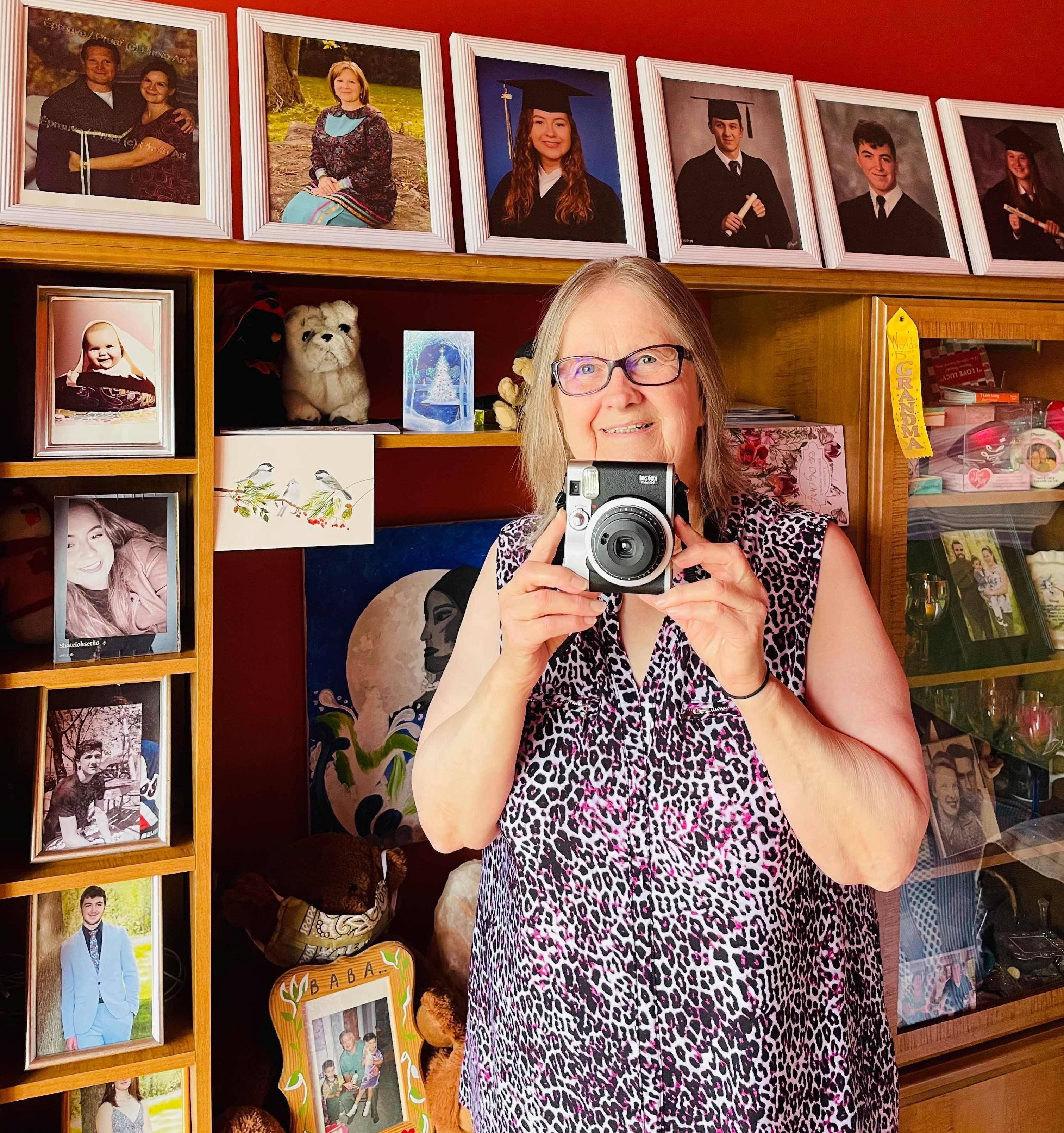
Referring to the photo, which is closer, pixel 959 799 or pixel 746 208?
pixel 746 208

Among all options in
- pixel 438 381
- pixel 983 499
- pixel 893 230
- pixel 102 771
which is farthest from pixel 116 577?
pixel 983 499

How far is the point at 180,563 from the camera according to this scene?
4.48 feet

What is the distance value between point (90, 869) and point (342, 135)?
3.47 feet

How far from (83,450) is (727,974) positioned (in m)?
1.00

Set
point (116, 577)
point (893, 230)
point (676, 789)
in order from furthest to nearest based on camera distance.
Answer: point (893, 230)
point (116, 577)
point (676, 789)

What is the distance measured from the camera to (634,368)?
1080mm

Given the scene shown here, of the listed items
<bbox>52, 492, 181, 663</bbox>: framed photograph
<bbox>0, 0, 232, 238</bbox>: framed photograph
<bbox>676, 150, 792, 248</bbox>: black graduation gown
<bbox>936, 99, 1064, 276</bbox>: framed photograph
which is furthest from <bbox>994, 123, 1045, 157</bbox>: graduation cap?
<bbox>52, 492, 181, 663</bbox>: framed photograph

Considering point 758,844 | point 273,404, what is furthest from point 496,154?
point 758,844

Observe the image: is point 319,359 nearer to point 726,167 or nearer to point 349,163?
point 349,163

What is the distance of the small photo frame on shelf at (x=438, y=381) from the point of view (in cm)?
146

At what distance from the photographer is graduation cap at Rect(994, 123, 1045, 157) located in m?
1.78

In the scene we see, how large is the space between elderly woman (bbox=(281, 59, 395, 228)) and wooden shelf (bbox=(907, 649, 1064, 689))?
1220 mm

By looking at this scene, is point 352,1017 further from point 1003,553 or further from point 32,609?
point 1003,553

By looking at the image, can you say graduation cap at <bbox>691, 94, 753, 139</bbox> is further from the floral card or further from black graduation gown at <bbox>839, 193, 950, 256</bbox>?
the floral card
